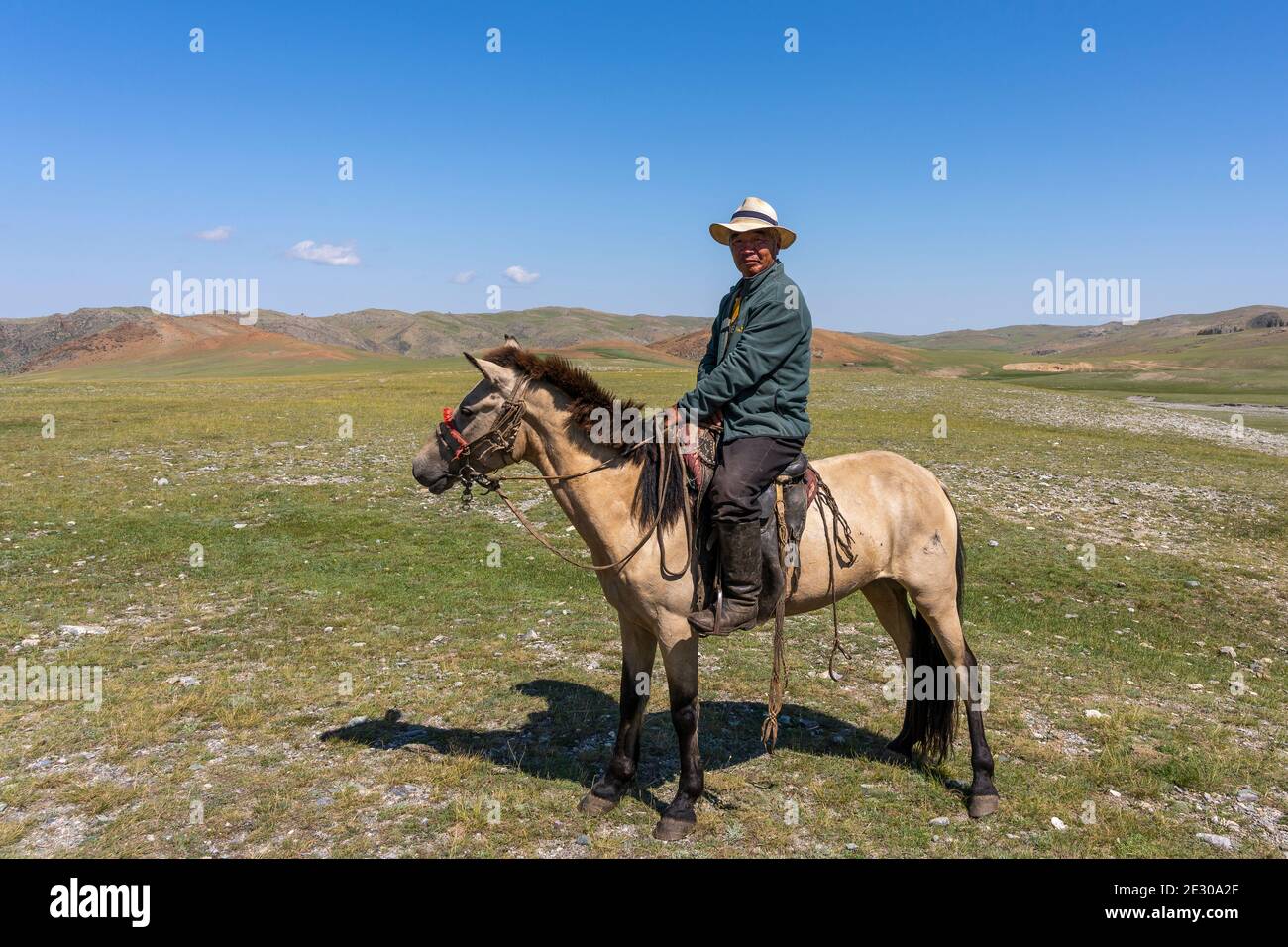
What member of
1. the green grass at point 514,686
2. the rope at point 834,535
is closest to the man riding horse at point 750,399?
the rope at point 834,535

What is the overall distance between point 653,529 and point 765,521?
40.1 inches

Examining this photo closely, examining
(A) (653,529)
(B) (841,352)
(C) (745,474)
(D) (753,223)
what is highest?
(B) (841,352)

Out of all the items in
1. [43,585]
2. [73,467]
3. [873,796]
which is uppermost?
[73,467]

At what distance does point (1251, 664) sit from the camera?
1042 centimetres

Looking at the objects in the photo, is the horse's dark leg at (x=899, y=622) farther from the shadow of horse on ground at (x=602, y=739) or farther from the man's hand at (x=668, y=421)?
the man's hand at (x=668, y=421)

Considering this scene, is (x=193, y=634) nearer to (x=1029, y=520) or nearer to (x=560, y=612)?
(x=560, y=612)

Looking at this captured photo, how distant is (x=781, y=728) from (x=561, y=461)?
4.34 meters

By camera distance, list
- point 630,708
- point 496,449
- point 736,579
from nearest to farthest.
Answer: point 496,449
point 736,579
point 630,708

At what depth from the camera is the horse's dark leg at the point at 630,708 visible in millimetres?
6668

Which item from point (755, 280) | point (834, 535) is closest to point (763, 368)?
point (755, 280)

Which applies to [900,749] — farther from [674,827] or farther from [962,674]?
[674,827]

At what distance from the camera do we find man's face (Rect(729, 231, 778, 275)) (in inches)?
247

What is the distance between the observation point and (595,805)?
21.2 feet
